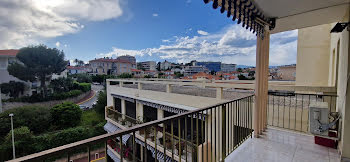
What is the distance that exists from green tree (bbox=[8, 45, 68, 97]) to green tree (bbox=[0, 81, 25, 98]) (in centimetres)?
176

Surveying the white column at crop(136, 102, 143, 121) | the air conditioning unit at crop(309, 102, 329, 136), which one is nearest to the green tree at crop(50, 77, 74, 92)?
the white column at crop(136, 102, 143, 121)

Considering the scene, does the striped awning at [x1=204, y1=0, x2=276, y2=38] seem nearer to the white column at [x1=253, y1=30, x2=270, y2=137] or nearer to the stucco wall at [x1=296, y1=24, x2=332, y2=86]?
the white column at [x1=253, y1=30, x2=270, y2=137]

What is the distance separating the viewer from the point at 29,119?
38.5ft

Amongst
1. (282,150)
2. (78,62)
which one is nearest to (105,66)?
(78,62)

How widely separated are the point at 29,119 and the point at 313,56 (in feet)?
60.3

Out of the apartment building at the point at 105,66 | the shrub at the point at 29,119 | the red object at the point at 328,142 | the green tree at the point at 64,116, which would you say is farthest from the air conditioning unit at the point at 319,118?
the apartment building at the point at 105,66

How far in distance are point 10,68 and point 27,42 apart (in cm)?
337

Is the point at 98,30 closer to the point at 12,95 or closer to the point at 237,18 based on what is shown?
the point at 12,95

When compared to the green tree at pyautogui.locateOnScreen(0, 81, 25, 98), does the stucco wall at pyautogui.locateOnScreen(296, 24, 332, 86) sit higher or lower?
higher

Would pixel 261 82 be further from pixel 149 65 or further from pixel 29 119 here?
pixel 149 65

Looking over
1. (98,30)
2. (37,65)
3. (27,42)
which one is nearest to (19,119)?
(37,65)

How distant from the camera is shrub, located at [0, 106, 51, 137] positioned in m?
10.7

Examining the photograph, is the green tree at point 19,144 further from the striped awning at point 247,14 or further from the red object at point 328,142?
the red object at point 328,142

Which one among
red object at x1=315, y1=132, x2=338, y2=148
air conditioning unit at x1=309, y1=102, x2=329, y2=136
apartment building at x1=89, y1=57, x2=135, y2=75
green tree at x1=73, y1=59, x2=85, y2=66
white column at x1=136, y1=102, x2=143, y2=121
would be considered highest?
green tree at x1=73, y1=59, x2=85, y2=66
